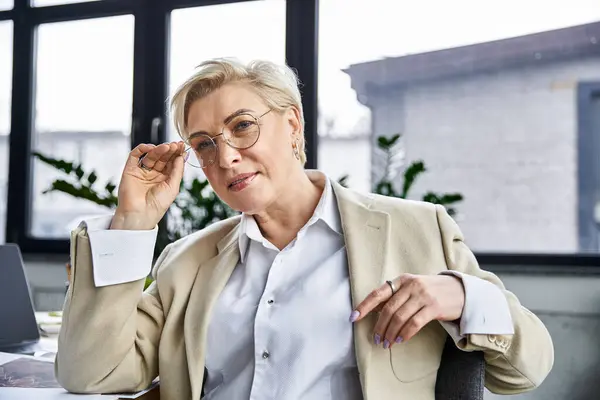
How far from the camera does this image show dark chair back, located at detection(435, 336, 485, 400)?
3.67ft

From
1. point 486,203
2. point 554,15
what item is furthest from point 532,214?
point 554,15

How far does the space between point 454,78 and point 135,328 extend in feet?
7.23

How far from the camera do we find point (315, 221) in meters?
1.38

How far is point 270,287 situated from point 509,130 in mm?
1904

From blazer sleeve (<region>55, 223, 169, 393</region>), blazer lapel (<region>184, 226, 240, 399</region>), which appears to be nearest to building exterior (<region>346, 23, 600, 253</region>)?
blazer lapel (<region>184, 226, 240, 399</region>)

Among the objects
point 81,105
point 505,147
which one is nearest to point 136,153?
point 505,147

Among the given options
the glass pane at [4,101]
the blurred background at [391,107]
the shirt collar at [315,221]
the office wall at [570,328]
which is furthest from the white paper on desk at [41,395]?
the glass pane at [4,101]

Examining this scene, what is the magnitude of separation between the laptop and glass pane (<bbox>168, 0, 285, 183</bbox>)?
1.62 m

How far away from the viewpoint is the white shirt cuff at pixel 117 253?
1191 mm

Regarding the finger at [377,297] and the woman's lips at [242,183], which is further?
the woman's lips at [242,183]

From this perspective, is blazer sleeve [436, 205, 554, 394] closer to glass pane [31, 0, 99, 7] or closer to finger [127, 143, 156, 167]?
finger [127, 143, 156, 167]

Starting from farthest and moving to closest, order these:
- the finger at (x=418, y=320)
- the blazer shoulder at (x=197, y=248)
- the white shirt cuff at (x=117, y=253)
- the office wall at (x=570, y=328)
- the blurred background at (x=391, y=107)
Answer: the blurred background at (x=391, y=107) → the office wall at (x=570, y=328) → the blazer shoulder at (x=197, y=248) → the white shirt cuff at (x=117, y=253) → the finger at (x=418, y=320)

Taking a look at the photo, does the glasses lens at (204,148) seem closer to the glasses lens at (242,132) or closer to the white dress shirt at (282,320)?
the glasses lens at (242,132)

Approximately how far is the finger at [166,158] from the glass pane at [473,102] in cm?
178
